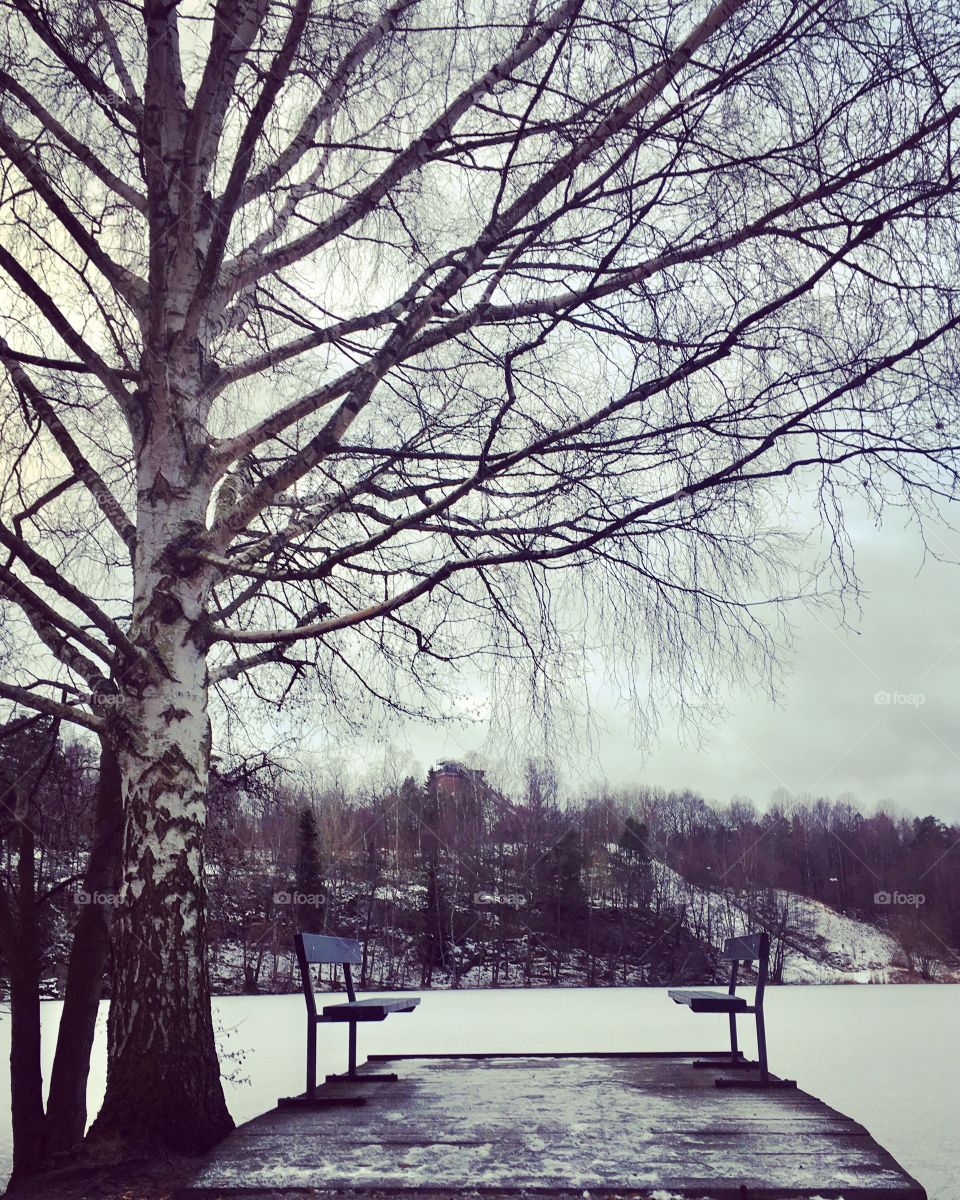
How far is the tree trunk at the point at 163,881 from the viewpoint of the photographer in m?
4.20

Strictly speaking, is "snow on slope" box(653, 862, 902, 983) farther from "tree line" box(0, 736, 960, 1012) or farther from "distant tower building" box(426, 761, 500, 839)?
"distant tower building" box(426, 761, 500, 839)

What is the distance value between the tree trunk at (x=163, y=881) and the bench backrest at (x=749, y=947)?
277 centimetres

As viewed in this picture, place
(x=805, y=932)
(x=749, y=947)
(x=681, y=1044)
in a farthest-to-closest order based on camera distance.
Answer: (x=805, y=932) < (x=681, y=1044) < (x=749, y=947)

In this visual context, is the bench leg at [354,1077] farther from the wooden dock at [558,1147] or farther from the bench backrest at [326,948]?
the bench backrest at [326,948]

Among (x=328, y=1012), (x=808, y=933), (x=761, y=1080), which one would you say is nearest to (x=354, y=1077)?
(x=328, y=1012)

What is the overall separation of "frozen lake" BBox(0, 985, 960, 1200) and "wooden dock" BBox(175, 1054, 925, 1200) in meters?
3.96

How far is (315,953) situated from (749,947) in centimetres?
244

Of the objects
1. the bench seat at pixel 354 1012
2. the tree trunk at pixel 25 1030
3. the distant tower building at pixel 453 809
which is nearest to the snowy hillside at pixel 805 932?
the distant tower building at pixel 453 809

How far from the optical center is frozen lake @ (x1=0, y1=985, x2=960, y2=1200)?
43.7 feet

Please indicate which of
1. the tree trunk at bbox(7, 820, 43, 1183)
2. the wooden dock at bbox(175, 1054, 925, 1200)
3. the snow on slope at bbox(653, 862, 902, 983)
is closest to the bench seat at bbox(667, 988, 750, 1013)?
the wooden dock at bbox(175, 1054, 925, 1200)

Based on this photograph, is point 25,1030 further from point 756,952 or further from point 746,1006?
point 756,952

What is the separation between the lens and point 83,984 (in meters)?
7.27

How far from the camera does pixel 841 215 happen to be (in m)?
4.25

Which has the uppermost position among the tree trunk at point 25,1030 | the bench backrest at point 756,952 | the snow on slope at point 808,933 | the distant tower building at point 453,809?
the distant tower building at point 453,809
